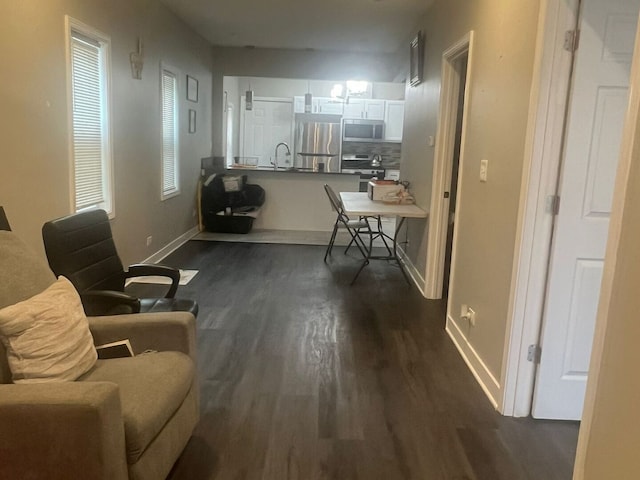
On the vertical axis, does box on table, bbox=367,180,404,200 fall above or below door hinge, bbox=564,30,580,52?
below

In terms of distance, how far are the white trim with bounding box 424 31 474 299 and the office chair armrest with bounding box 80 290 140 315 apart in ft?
8.62

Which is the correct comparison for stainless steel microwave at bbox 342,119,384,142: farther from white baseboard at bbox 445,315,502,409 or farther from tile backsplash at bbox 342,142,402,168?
white baseboard at bbox 445,315,502,409

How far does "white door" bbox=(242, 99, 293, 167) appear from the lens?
33.8ft

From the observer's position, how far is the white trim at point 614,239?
1507 mm

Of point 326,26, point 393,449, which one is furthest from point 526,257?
point 326,26

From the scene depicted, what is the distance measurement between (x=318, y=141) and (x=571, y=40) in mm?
8018

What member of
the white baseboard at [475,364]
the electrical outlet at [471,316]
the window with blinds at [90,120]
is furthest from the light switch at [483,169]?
the window with blinds at [90,120]

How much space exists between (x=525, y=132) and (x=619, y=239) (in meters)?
0.99

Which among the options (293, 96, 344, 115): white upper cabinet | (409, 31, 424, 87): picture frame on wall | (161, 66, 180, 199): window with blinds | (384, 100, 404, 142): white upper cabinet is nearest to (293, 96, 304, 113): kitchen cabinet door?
(293, 96, 344, 115): white upper cabinet

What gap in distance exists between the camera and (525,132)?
2410 mm

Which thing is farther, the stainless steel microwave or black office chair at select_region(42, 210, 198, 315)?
the stainless steel microwave

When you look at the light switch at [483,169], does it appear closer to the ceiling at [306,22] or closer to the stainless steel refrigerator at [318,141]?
the ceiling at [306,22]

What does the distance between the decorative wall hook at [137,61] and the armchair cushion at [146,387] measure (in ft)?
10.9

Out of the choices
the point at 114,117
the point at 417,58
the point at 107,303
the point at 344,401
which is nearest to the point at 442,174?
the point at 417,58
